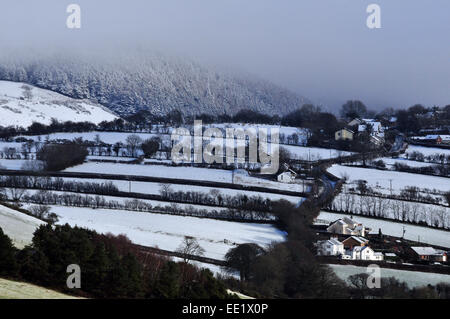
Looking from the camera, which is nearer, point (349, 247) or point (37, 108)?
point (349, 247)

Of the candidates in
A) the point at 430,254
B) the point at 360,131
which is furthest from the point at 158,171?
the point at 360,131

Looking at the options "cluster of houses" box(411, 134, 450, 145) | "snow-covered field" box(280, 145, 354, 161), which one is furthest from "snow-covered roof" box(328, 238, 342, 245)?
"cluster of houses" box(411, 134, 450, 145)

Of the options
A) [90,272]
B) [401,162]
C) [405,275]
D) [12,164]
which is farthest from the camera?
[401,162]

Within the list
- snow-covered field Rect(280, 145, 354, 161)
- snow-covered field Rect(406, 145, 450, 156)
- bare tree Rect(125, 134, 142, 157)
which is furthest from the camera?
bare tree Rect(125, 134, 142, 157)

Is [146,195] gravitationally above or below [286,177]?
below

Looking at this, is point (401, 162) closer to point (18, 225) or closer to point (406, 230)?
point (406, 230)

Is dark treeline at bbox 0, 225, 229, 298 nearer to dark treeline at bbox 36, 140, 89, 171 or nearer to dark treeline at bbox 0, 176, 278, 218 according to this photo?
dark treeline at bbox 0, 176, 278, 218

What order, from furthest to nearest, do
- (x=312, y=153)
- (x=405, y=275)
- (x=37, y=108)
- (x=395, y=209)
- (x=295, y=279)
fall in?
(x=37, y=108), (x=312, y=153), (x=395, y=209), (x=405, y=275), (x=295, y=279)
